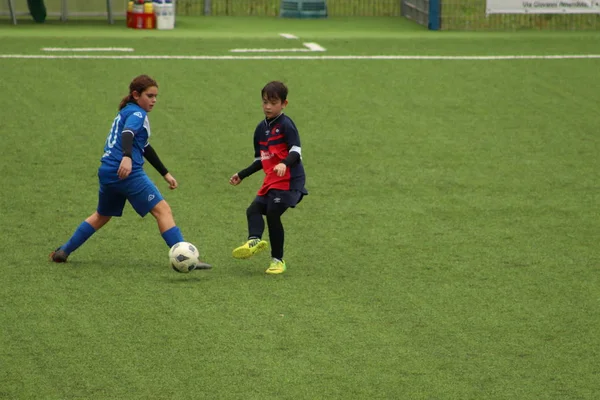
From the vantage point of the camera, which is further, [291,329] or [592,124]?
[592,124]

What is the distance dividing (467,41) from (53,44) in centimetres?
691

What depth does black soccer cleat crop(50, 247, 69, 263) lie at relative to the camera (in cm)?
927

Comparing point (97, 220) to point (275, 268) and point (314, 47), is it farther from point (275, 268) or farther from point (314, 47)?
point (314, 47)

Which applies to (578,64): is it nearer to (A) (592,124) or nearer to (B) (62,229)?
(A) (592,124)

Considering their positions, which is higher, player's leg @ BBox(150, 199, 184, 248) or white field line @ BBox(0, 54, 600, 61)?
player's leg @ BBox(150, 199, 184, 248)

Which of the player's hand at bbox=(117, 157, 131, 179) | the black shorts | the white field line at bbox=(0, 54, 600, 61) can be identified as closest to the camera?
the player's hand at bbox=(117, 157, 131, 179)

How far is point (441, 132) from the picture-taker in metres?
14.6

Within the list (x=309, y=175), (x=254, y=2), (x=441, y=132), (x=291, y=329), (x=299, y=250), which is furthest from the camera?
(x=254, y=2)

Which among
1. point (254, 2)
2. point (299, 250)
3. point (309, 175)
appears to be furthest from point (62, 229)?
point (254, 2)

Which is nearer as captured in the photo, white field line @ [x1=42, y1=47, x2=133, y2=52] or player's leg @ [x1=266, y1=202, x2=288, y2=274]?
player's leg @ [x1=266, y1=202, x2=288, y2=274]

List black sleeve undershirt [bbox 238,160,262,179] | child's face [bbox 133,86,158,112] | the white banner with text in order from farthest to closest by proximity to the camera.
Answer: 1. the white banner with text
2. black sleeve undershirt [bbox 238,160,262,179]
3. child's face [bbox 133,86,158,112]

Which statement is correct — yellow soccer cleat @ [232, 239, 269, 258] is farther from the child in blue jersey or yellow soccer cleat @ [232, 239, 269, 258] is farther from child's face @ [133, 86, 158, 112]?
child's face @ [133, 86, 158, 112]

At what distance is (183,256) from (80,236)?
927 millimetres

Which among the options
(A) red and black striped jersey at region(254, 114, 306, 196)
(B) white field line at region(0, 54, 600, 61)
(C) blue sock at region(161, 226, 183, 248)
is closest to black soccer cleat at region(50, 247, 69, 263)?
(C) blue sock at region(161, 226, 183, 248)
